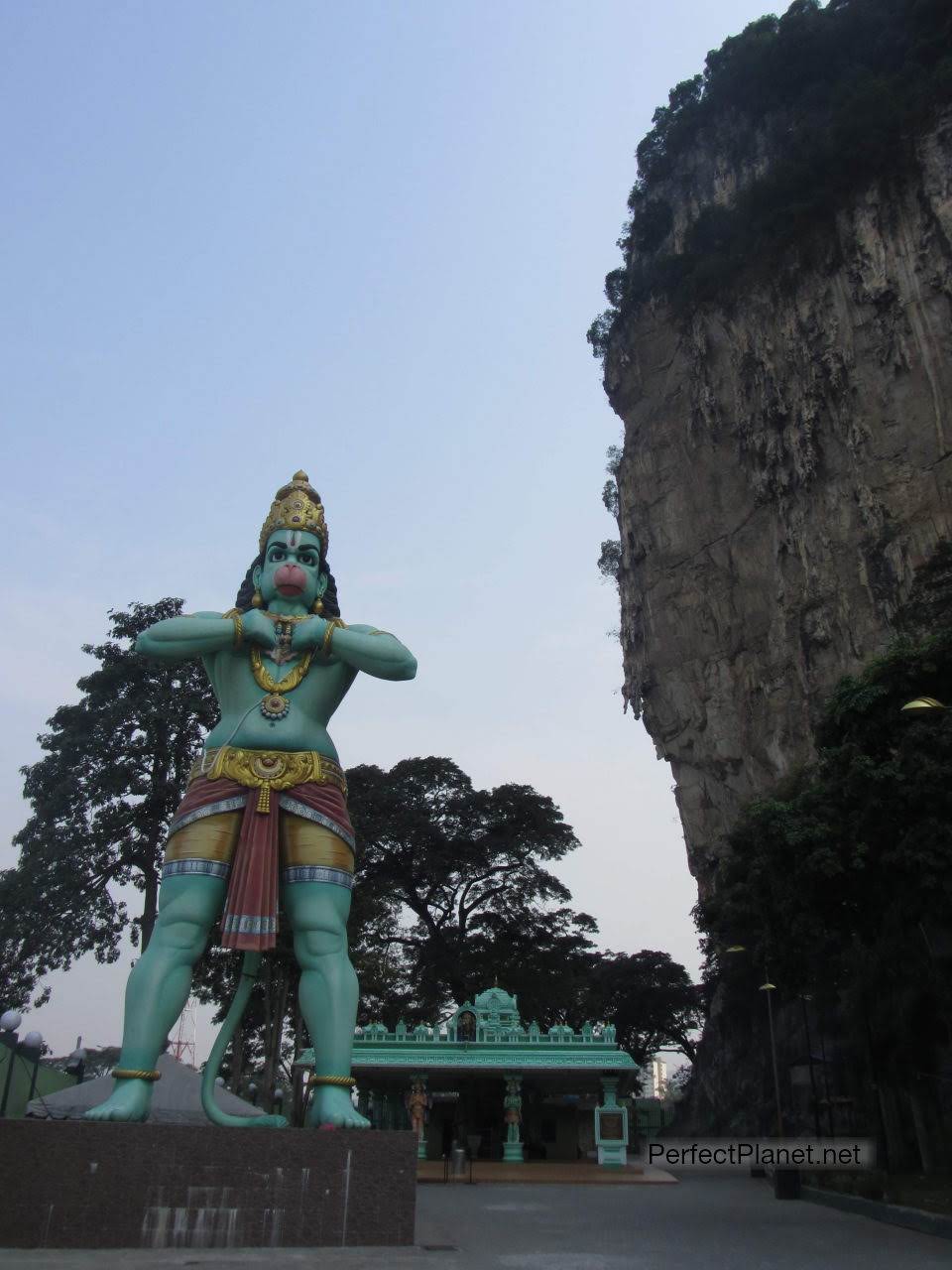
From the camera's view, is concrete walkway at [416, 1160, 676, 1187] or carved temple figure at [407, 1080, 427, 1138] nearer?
concrete walkway at [416, 1160, 676, 1187]

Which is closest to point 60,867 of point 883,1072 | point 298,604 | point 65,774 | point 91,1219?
point 65,774

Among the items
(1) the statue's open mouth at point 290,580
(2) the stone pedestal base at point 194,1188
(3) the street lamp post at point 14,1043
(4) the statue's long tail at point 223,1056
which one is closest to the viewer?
(2) the stone pedestal base at point 194,1188

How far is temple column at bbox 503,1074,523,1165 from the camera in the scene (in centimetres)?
2094

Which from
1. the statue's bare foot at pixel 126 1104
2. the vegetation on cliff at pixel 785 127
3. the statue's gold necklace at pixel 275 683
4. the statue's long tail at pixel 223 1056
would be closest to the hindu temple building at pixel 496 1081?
the statue's long tail at pixel 223 1056

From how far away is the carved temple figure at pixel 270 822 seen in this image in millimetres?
A: 6480

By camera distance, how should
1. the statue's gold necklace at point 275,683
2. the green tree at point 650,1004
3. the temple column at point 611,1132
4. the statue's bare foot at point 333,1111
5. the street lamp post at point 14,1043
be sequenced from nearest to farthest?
the statue's bare foot at point 333,1111 < the statue's gold necklace at point 275,683 < the street lamp post at point 14,1043 < the temple column at point 611,1132 < the green tree at point 650,1004

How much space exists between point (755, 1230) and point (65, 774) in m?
14.8

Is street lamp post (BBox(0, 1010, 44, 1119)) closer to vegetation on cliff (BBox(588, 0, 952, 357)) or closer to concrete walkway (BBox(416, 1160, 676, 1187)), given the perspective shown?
concrete walkway (BBox(416, 1160, 676, 1187))

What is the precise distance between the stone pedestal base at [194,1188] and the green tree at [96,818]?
44.5 feet

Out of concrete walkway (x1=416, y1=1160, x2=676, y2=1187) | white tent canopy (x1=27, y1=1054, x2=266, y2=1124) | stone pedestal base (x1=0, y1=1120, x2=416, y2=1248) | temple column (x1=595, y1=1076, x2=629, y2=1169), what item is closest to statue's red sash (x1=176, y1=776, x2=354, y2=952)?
stone pedestal base (x1=0, y1=1120, x2=416, y2=1248)

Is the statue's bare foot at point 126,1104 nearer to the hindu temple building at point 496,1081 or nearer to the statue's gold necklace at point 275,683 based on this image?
the statue's gold necklace at point 275,683

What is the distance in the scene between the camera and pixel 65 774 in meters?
19.2

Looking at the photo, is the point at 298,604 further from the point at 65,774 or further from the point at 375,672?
the point at 65,774

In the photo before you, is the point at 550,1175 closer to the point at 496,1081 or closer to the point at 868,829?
the point at 496,1081
